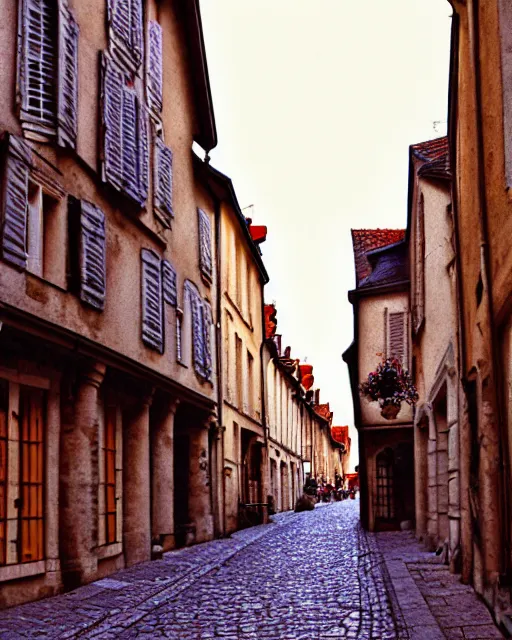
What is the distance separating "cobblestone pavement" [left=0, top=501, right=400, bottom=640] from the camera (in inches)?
334

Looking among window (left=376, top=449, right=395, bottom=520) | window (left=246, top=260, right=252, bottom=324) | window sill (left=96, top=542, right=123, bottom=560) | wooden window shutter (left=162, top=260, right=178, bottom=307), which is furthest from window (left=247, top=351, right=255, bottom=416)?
window sill (left=96, top=542, right=123, bottom=560)

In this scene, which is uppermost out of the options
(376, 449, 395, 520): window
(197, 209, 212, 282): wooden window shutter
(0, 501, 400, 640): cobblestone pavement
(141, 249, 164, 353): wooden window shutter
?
(197, 209, 212, 282): wooden window shutter

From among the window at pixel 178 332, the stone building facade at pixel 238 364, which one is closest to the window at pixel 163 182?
the window at pixel 178 332

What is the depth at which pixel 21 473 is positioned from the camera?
37.1ft

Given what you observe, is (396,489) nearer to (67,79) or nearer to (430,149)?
(430,149)

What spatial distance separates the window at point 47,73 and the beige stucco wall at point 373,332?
1158 cm

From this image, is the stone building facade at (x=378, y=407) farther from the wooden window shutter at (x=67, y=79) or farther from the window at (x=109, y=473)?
the wooden window shutter at (x=67, y=79)

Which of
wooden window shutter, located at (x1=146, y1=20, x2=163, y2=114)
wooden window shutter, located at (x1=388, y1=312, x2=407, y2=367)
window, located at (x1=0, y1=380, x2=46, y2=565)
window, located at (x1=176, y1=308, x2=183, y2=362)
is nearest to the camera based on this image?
window, located at (x1=0, y1=380, x2=46, y2=565)

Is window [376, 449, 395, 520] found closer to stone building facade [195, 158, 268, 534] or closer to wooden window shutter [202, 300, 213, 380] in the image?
stone building facade [195, 158, 268, 534]

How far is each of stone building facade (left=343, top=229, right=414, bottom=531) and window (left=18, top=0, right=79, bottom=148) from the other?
11391 mm

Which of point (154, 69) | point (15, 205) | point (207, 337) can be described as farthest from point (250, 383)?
point (15, 205)

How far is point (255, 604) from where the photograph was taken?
10094 mm

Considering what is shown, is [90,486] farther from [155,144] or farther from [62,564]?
[155,144]

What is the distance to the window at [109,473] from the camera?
13.9 m
